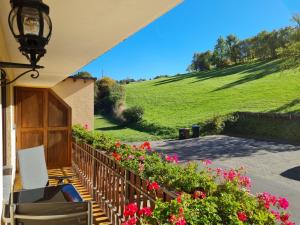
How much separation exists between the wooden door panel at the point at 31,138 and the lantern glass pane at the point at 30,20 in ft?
26.7

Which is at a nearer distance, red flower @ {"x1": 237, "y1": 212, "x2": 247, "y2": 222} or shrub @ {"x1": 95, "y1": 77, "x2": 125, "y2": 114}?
red flower @ {"x1": 237, "y1": 212, "x2": 247, "y2": 222}

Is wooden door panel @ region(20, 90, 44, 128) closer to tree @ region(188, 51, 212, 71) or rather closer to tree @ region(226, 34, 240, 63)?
tree @ region(226, 34, 240, 63)

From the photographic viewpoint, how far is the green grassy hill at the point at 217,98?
26.5 meters

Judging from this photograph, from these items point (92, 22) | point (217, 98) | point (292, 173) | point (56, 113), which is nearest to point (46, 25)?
point (92, 22)

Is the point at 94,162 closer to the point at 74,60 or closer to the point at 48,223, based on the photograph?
the point at 74,60

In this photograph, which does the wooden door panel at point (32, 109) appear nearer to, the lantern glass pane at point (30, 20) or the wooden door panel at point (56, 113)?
the wooden door panel at point (56, 113)

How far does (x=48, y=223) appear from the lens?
2.88 m

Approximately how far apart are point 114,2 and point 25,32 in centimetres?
77

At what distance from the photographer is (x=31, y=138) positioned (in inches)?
380

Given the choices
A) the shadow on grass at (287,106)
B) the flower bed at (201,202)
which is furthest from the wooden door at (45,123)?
the shadow on grass at (287,106)

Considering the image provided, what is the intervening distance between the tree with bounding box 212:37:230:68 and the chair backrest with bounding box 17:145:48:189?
204 ft

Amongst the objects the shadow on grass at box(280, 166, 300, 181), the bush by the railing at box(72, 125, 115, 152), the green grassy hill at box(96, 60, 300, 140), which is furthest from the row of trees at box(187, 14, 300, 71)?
the bush by the railing at box(72, 125, 115, 152)

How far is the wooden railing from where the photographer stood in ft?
11.9

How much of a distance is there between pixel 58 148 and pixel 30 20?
27.3 ft
